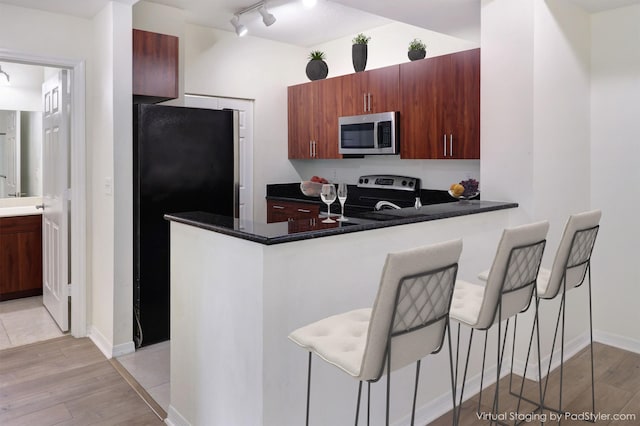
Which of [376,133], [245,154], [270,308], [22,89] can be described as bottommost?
[270,308]

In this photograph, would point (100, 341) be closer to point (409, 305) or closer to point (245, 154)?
point (245, 154)

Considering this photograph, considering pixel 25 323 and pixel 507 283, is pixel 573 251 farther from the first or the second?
pixel 25 323

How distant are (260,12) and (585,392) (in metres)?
3.50

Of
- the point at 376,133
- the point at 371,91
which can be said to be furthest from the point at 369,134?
the point at 371,91

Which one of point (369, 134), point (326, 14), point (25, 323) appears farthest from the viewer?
point (369, 134)

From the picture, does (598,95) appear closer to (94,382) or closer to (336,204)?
(336,204)

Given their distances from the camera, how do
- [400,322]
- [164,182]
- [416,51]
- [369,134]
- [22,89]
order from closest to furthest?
[400,322]
[164,182]
[416,51]
[369,134]
[22,89]

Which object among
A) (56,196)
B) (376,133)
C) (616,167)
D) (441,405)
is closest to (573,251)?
(441,405)

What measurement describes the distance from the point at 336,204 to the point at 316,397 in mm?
2871

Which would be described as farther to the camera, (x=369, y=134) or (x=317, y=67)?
(x=317, y=67)

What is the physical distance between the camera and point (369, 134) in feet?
14.4

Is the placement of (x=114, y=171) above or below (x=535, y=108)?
below

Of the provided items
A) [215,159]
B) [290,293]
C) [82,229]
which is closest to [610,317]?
[290,293]

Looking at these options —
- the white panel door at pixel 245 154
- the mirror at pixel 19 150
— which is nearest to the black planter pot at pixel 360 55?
the white panel door at pixel 245 154
